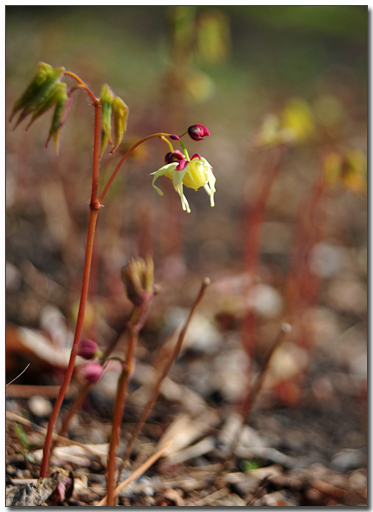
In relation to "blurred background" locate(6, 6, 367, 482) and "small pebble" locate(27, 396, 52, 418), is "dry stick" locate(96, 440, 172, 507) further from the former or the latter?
"blurred background" locate(6, 6, 367, 482)

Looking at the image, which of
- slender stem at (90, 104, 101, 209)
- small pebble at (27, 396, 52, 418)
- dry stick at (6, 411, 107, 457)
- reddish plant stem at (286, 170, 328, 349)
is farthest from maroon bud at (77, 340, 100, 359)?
reddish plant stem at (286, 170, 328, 349)

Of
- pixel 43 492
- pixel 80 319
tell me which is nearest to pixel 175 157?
pixel 80 319

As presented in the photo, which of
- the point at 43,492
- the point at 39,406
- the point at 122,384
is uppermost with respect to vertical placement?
the point at 122,384

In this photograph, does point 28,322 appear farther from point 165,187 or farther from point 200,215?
point 200,215

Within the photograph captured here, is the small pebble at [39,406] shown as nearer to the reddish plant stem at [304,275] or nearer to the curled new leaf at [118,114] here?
the curled new leaf at [118,114]

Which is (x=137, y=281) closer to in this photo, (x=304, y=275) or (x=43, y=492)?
(x=43, y=492)

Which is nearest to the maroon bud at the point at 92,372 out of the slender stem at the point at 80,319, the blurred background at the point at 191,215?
the slender stem at the point at 80,319

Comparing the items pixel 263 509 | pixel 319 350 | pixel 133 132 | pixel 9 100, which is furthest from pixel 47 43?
pixel 263 509
